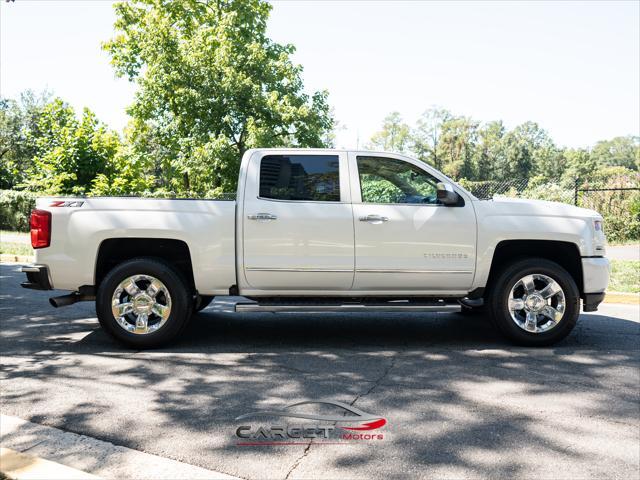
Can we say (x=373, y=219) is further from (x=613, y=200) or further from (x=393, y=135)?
(x=393, y=135)

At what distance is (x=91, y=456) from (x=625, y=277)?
34.5 ft

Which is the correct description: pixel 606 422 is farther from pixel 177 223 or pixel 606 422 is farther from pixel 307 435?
pixel 177 223

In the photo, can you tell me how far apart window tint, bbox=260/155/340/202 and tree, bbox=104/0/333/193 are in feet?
58.9

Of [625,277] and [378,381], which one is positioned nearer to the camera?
[378,381]

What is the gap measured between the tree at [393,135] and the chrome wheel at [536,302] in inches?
4023

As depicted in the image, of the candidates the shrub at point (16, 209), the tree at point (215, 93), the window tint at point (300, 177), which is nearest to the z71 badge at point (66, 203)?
the window tint at point (300, 177)

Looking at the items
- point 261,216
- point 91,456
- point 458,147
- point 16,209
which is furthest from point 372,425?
point 458,147

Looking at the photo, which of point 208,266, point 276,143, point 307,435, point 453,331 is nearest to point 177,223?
point 208,266

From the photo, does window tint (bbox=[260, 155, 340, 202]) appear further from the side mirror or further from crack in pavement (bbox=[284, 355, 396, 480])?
crack in pavement (bbox=[284, 355, 396, 480])

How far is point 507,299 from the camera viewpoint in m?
6.21

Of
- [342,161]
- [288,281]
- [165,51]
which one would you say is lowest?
[288,281]

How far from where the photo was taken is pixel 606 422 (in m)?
4.12

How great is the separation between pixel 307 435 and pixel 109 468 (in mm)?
1192

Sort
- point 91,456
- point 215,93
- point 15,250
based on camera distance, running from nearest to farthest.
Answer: point 91,456 < point 15,250 < point 215,93
